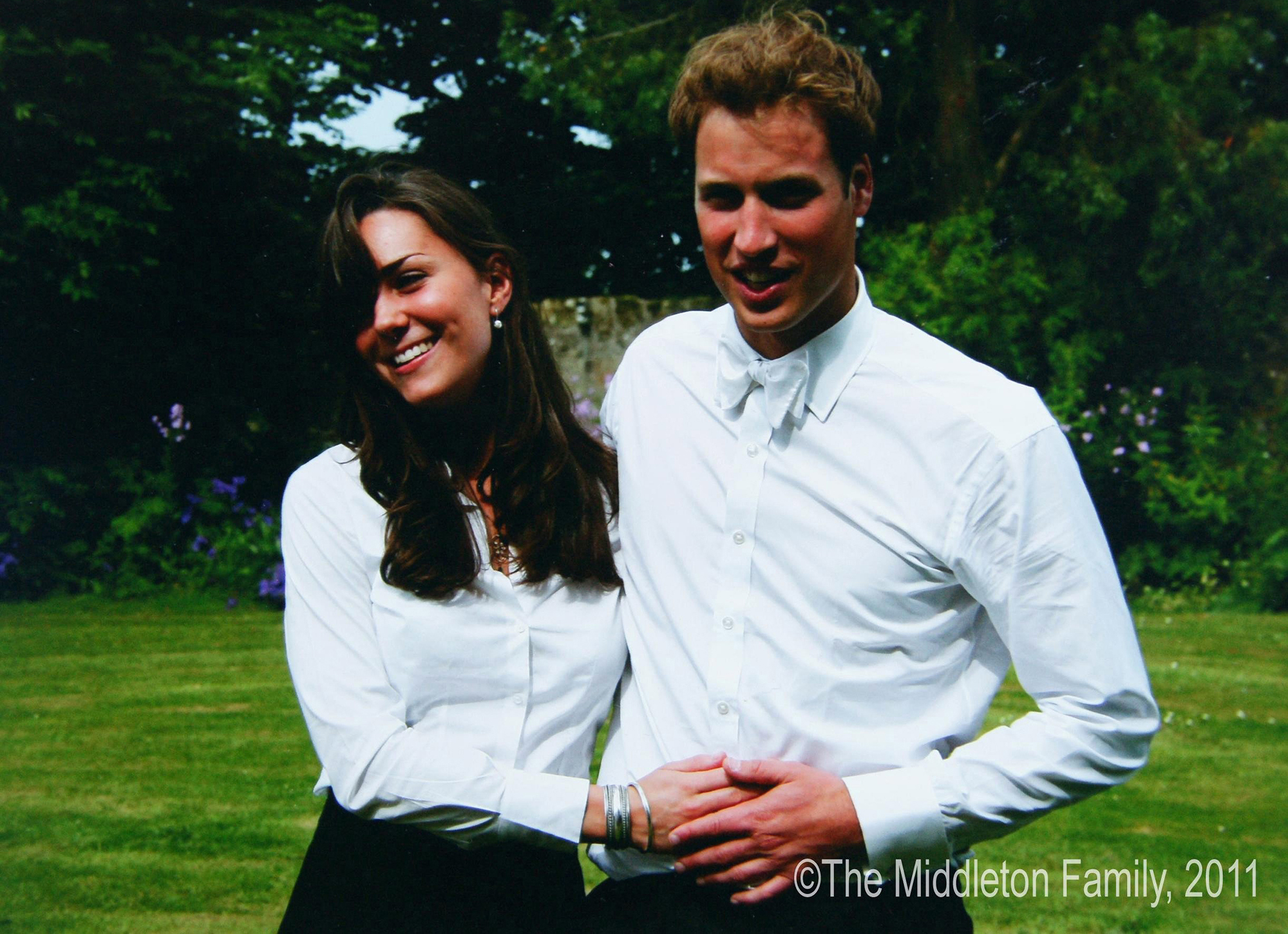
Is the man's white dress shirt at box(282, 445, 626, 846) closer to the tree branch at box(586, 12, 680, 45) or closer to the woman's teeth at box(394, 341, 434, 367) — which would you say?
the woman's teeth at box(394, 341, 434, 367)

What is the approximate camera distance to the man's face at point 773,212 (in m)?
2.19

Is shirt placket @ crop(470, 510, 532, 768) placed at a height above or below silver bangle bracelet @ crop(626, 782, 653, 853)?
above

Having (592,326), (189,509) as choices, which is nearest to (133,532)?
(189,509)

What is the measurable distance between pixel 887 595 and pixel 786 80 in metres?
0.91

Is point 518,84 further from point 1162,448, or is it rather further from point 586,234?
point 1162,448

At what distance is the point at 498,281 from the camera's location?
9.29 ft

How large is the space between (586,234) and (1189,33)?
502cm

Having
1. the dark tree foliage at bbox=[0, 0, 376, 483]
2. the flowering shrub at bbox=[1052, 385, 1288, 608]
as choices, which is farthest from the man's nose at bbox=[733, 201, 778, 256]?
the dark tree foliage at bbox=[0, 0, 376, 483]

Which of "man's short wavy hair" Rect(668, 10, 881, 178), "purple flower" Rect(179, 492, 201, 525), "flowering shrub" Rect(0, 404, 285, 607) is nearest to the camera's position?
"man's short wavy hair" Rect(668, 10, 881, 178)

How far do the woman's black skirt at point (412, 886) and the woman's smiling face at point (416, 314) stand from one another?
901 mm

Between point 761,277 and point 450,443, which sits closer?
point 761,277

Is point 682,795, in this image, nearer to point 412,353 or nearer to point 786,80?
point 412,353

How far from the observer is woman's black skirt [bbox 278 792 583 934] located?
95.5 inches

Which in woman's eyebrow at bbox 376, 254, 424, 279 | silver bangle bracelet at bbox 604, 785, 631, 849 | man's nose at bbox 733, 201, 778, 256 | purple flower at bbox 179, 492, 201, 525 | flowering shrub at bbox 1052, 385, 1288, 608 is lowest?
flowering shrub at bbox 1052, 385, 1288, 608
